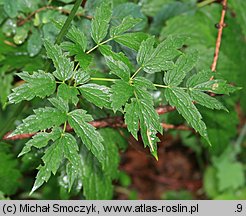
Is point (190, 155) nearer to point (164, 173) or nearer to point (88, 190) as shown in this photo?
point (164, 173)

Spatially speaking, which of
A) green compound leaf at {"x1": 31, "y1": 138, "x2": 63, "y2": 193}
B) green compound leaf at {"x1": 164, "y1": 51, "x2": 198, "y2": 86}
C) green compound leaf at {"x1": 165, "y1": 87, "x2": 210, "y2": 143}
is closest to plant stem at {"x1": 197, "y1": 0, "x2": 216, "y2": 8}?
green compound leaf at {"x1": 164, "y1": 51, "x2": 198, "y2": 86}

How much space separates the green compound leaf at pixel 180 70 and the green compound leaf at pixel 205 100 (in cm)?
5

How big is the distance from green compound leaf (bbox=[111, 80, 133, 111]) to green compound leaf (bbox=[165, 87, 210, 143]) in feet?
0.40

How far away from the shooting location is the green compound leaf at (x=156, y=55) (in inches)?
52.1

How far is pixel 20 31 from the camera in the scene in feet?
6.40

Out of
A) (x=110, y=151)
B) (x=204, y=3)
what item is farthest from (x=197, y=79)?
Answer: (x=204, y=3)

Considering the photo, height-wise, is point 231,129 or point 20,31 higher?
point 20,31

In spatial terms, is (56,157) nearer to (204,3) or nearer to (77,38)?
(77,38)

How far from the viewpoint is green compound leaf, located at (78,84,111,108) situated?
1292 millimetres

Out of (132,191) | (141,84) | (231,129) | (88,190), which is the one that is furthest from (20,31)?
(132,191)

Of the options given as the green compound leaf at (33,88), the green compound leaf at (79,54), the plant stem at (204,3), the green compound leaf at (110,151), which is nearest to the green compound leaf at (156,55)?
the green compound leaf at (79,54)

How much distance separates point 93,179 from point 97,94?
0.65m

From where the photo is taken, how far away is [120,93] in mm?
1256

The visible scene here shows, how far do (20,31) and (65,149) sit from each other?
0.84m
